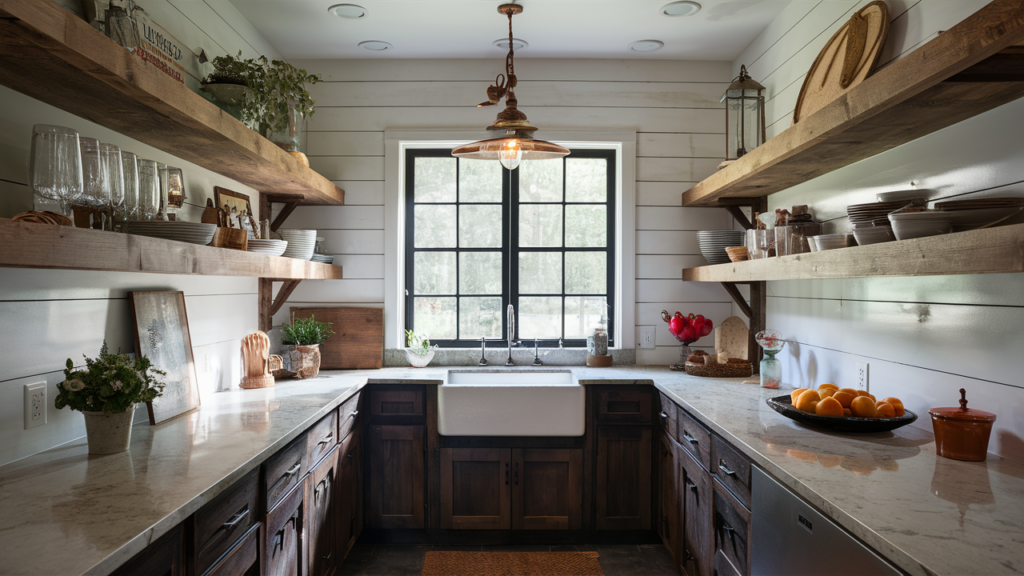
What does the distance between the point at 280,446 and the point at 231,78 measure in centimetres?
146

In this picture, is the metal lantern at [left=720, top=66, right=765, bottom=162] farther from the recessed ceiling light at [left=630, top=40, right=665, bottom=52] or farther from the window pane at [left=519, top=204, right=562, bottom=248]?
the window pane at [left=519, top=204, right=562, bottom=248]

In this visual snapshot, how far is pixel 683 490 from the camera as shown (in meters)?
2.62

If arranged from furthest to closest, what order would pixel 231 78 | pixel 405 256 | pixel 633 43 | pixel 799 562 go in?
pixel 405 256 < pixel 633 43 < pixel 231 78 < pixel 799 562

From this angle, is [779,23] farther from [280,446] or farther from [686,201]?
[280,446]

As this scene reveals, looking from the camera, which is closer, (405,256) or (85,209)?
(85,209)

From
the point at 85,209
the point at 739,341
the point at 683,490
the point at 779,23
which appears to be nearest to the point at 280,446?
the point at 85,209

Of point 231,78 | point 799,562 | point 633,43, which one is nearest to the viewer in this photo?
point 799,562

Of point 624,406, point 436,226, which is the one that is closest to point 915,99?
point 624,406

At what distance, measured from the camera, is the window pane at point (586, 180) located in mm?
3746

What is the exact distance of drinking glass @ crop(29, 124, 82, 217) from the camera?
4.43ft

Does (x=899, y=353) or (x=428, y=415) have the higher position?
(x=899, y=353)

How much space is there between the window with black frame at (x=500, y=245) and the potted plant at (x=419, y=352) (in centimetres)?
19

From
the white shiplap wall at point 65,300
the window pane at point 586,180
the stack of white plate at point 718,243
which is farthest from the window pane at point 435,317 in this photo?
the stack of white plate at point 718,243

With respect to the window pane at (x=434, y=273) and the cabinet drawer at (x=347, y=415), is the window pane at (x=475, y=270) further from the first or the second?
the cabinet drawer at (x=347, y=415)
